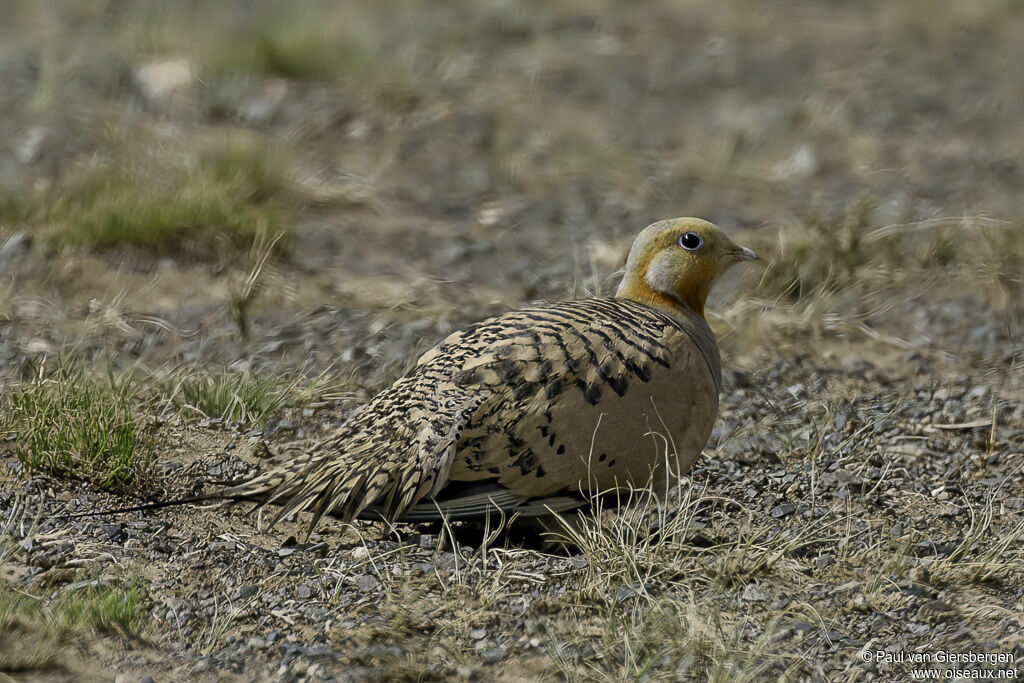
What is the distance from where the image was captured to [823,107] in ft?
29.2

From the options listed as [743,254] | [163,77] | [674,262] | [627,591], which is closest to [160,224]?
[163,77]

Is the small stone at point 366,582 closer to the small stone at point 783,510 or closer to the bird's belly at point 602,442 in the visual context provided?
the bird's belly at point 602,442

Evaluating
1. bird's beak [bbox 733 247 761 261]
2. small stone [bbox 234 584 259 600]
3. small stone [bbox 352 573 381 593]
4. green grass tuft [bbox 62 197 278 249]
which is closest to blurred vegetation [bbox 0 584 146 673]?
small stone [bbox 234 584 259 600]

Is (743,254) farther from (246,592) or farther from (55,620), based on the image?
(55,620)

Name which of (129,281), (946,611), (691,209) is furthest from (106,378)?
(691,209)

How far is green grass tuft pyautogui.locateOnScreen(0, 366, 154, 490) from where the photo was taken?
4406 millimetres

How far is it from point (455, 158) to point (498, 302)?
208 cm

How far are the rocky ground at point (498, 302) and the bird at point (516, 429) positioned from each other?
18cm

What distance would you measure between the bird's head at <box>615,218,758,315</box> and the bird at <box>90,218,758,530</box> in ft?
1.39

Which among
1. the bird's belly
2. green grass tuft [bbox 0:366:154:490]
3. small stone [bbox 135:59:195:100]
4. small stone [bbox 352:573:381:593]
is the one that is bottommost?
small stone [bbox 135:59:195:100]

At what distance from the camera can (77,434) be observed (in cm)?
440

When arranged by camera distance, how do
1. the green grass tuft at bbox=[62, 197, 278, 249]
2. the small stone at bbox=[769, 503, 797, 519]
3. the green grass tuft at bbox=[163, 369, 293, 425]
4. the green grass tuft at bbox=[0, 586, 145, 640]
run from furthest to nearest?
1. the green grass tuft at bbox=[62, 197, 278, 249]
2. the green grass tuft at bbox=[163, 369, 293, 425]
3. the small stone at bbox=[769, 503, 797, 519]
4. the green grass tuft at bbox=[0, 586, 145, 640]

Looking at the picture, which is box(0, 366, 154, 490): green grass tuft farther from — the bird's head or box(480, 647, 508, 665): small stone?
the bird's head

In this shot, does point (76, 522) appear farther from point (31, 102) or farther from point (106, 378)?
point (31, 102)
